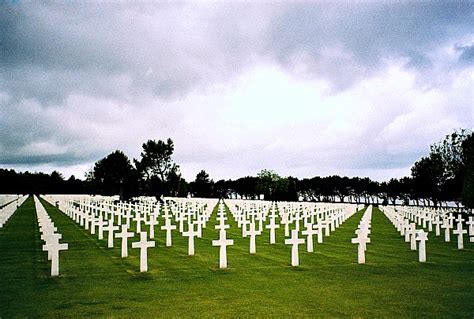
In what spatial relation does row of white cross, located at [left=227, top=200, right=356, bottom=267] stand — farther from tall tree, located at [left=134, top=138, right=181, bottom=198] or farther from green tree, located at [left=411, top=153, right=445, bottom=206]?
tall tree, located at [left=134, top=138, right=181, bottom=198]

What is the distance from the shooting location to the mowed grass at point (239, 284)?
24.0 feet

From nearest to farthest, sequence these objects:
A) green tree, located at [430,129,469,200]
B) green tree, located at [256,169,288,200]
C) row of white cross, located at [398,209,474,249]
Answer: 1. row of white cross, located at [398,209,474,249]
2. green tree, located at [430,129,469,200]
3. green tree, located at [256,169,288,200]

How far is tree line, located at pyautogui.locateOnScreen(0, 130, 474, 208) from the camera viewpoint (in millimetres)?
49094

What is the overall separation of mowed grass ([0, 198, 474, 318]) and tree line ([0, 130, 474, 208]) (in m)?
16.5

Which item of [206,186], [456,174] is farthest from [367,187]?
[456,174]

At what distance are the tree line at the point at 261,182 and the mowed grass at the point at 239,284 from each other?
16456 millimetres

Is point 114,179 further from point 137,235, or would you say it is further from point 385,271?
point 385,271

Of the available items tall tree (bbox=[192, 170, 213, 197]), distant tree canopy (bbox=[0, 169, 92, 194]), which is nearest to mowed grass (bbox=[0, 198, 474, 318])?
distant tree canopy (bbox=[0, 169, 92, 194])

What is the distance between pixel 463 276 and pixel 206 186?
3905 inches

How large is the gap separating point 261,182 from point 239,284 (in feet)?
276

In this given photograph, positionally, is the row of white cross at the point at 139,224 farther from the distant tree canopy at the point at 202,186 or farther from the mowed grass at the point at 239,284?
the distant tree canopy at the point at 202,186

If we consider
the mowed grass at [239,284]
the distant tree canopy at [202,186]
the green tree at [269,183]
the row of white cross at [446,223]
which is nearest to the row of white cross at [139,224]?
the mowed grass at [239,284]

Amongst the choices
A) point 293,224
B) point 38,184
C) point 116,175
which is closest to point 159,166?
point 116,175

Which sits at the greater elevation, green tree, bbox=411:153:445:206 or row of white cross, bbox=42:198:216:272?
green tree, bbox=411:153:445:206
